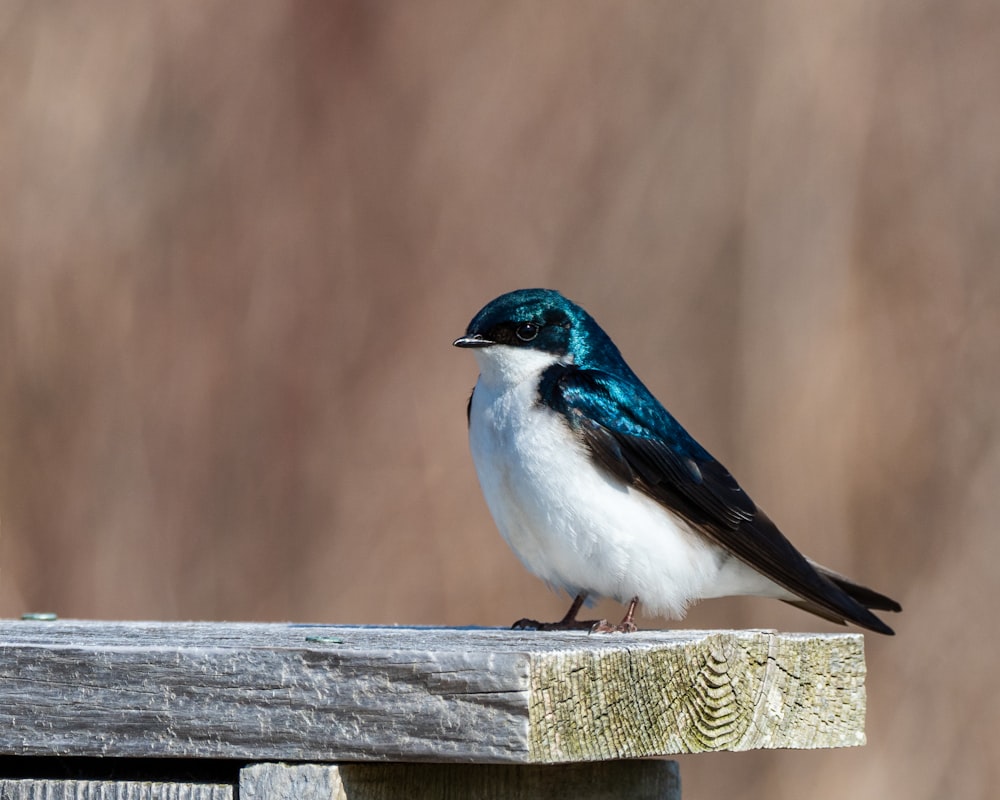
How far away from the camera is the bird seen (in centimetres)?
241

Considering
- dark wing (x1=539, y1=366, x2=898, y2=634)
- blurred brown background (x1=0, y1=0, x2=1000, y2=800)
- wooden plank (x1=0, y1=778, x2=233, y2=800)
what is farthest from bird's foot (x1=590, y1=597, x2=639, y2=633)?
blurred brown background (x1=0, y1=0, x2=1000, y2=800)

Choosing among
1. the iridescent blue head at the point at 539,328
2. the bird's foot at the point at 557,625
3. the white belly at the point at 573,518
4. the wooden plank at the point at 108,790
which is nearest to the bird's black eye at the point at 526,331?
the iridescent blue head at the point at 539,328

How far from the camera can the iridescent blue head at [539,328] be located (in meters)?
2.63

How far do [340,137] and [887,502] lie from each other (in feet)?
5.53

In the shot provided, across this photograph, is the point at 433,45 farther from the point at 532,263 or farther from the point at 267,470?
the point at 267,470

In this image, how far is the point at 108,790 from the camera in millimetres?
1649

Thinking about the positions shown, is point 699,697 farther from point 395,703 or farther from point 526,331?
point 526,331

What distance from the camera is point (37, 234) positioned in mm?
3912

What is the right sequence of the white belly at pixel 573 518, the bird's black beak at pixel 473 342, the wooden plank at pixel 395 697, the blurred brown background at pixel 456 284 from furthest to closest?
the blurred brown background at pixel 456 284 < the bird's black beak at pixel 473 342 < the white belly at pixel 573 518 < the wooden plank at pixel 395 697

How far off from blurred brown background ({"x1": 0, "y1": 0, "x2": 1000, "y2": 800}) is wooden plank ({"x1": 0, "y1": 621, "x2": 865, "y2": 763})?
6.64ft

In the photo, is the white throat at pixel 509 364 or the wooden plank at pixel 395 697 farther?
the white throat at pixel 509 364

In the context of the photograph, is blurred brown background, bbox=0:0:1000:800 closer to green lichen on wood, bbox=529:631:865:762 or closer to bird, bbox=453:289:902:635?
bird, bbox=453:289:902:635

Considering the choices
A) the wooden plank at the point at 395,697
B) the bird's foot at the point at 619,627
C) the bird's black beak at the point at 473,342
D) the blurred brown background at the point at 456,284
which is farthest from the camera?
the blurred brown background at the point at 456,284

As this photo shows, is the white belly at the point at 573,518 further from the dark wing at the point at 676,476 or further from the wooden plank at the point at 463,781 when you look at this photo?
the wooden plank at the point at 463,781
